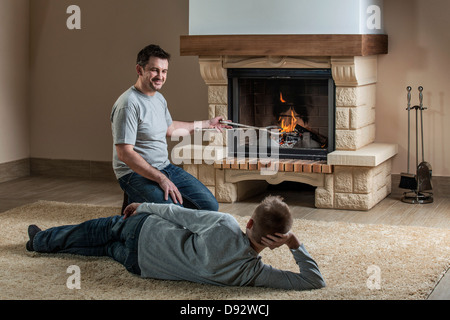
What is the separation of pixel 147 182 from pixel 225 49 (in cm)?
169

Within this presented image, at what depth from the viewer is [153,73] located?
378cm

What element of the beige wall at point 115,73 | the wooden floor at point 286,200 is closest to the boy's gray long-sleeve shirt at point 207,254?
the wooden floor at point 286,200

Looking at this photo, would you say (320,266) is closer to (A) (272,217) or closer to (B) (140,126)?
(A) (272,217)

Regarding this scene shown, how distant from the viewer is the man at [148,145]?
368 centimetres

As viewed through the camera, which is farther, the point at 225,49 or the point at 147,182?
the point at 225,49

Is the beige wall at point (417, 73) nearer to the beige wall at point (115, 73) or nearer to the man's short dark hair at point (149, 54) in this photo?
the beige wall at point (115, 73)

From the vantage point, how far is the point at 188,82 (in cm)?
588

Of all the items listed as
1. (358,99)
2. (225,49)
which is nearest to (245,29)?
(225,49)

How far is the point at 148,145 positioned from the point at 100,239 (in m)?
0.70

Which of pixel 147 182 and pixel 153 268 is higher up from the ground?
pixel 147 182

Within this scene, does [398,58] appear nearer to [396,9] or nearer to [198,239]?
[396,9]

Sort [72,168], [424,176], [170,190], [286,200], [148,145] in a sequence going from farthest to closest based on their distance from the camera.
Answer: [72,168] → [286,200] → [424,176] → [148,145] → [170,190]

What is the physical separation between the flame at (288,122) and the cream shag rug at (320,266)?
106 cm

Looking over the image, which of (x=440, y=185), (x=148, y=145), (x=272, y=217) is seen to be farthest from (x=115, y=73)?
(x=272, y=217)
